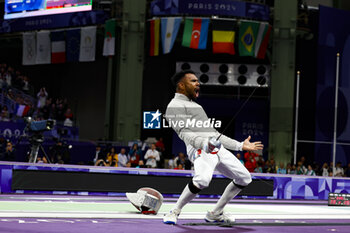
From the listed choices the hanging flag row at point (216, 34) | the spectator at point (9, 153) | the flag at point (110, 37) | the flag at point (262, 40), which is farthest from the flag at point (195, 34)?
the spectator at point (9, 153)

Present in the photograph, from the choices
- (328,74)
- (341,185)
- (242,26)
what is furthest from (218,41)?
(341,185)

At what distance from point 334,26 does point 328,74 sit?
219 centimetres

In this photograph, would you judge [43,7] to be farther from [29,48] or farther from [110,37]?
[29,48]

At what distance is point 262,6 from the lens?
25.7m

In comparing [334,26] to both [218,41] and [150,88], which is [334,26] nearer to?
[218,41]

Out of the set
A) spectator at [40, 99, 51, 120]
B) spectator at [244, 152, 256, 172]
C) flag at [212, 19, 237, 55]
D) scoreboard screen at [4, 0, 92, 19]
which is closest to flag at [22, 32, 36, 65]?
scoreboard screen at [4, 0, 92, 19]

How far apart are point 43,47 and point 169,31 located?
700cm

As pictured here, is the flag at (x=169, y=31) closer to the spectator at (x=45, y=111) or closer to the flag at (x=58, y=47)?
the flag at (x=58, y=47)

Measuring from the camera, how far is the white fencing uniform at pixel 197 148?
21.7 ft

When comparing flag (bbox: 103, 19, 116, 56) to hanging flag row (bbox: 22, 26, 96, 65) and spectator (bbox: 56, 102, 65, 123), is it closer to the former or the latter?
hanging flag row (bbox: 22, 26, 96, 65)

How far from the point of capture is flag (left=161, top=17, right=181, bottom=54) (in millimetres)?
25078

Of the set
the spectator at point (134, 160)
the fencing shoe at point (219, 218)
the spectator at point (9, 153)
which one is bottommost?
the spectator at point (134, 160)

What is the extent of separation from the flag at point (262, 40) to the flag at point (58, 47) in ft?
29.4

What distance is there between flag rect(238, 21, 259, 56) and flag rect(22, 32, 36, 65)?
398 inches
